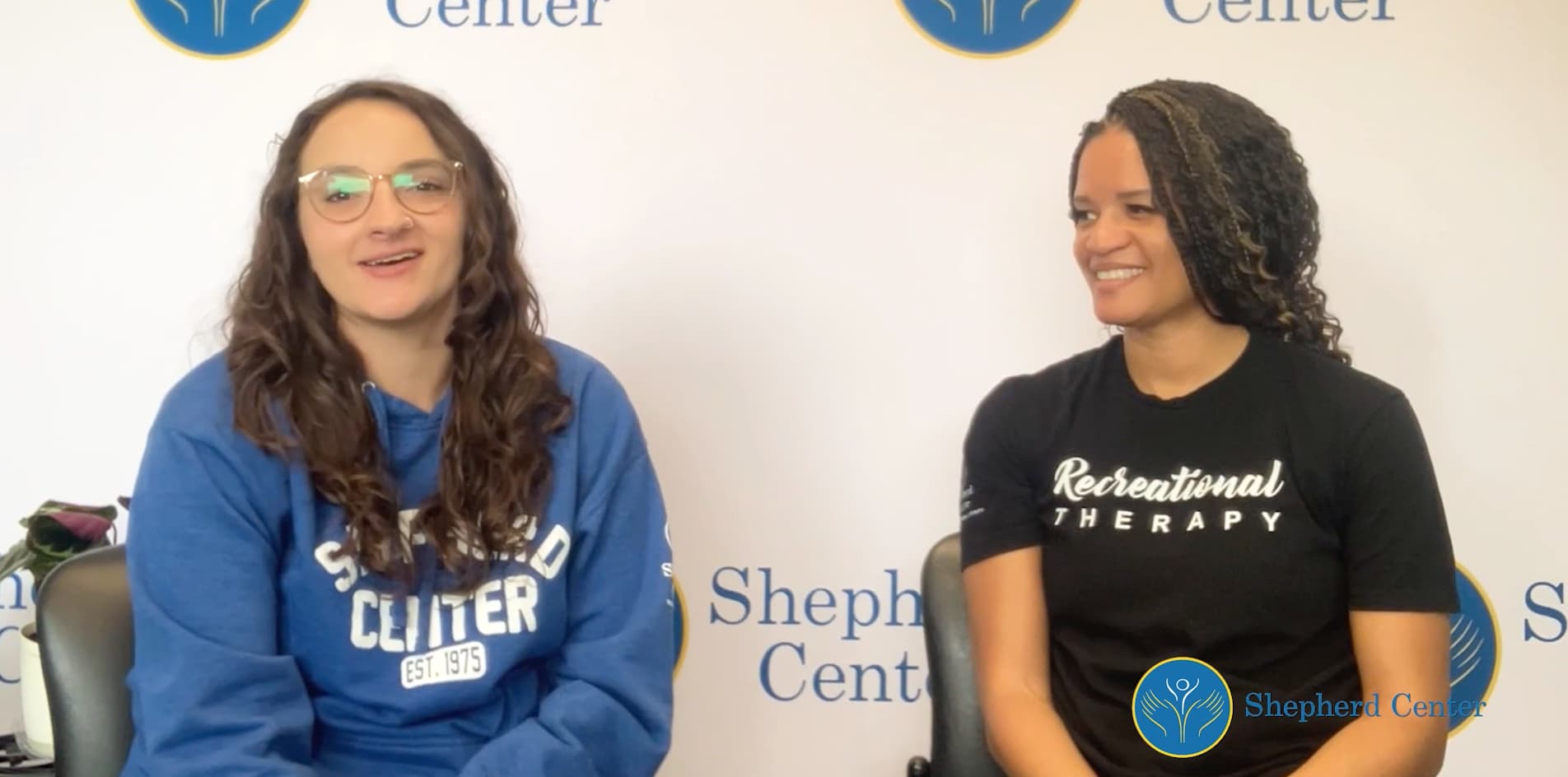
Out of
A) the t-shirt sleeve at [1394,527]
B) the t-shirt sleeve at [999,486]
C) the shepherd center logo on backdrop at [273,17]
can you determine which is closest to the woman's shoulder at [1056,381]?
the t-shirt sleeve at [999,486]

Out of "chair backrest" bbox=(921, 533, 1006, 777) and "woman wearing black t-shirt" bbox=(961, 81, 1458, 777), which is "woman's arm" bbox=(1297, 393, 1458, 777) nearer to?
"woman wearing black t-shirt" bbox=(961, 81, 1458, 777)

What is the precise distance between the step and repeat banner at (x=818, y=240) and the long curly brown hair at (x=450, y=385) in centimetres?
55

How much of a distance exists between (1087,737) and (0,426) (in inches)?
70.2

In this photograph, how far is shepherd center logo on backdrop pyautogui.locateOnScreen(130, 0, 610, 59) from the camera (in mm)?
2037

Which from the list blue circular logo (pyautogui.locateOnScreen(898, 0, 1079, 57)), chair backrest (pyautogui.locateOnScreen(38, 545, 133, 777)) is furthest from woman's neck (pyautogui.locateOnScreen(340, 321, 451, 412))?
blue circular logo (pyautogui.locateOnScreen(898, 0, 1079, 57))

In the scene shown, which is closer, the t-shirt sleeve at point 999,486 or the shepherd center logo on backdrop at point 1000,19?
the t-shirt sleeve at point 999,486

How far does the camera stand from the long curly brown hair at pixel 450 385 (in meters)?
1.37

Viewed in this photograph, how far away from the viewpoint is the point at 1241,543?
1.35 m

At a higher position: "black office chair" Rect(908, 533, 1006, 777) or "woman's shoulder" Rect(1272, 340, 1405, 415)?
"woman's shoulder" Rect(1272, 340, 1405, 415)

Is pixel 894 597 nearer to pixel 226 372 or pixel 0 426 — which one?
pixel 226 372

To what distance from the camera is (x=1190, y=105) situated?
1409 mm

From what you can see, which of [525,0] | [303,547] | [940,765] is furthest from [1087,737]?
[525,0]

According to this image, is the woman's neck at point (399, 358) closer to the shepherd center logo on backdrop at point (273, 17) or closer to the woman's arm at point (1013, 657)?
the woman's arm at point (1013, 657)

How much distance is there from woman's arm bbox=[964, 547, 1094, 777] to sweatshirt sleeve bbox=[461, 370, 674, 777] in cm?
36
